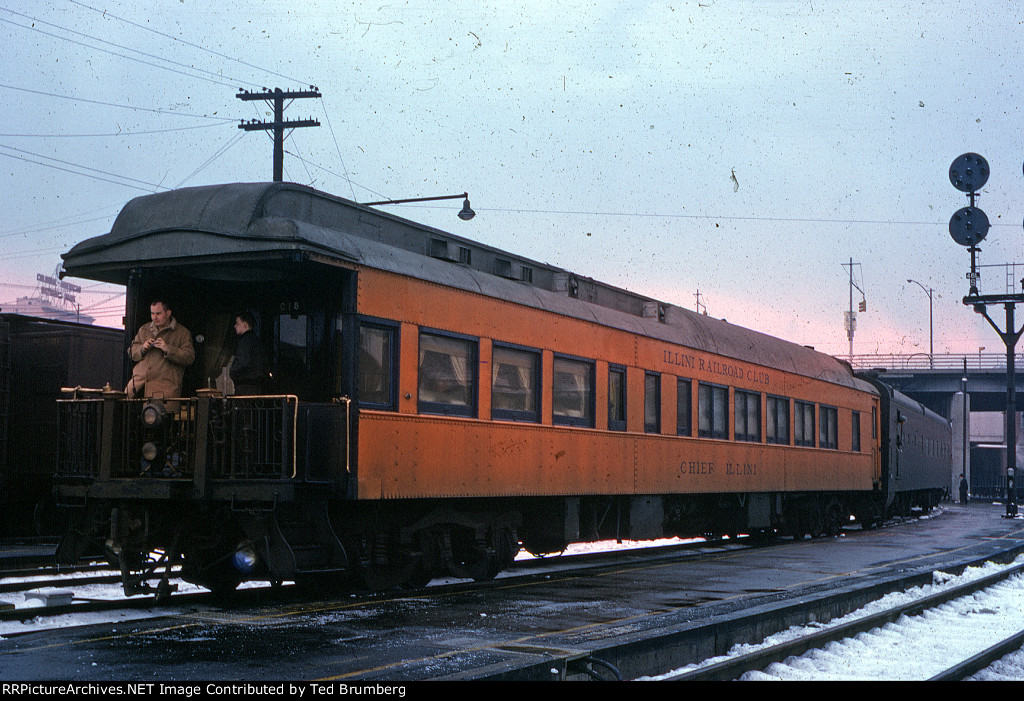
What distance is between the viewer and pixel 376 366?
32.4ft

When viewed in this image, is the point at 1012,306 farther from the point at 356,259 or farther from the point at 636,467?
the point at 356,259

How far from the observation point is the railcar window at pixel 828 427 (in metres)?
21.9

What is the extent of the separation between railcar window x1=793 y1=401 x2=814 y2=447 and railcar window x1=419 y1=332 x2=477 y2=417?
10.9 metres

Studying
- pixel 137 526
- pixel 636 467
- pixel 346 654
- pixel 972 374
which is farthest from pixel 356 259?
pixel 972 374

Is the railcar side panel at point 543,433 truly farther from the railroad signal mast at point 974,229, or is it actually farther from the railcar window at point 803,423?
the railroad signal mast at point 974,229

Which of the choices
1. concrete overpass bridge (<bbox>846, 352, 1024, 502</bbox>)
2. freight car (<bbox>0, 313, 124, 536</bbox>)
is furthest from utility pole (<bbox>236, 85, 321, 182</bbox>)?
concrete overpass bridge (<bbox>846, 352, 1024, 502</bbox>)

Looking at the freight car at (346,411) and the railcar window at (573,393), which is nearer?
the freight car at (346,411)

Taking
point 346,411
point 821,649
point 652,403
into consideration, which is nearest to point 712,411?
point 652,403

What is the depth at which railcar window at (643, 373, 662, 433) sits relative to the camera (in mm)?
14980

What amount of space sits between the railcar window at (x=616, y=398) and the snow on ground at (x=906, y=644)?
13.0 ft

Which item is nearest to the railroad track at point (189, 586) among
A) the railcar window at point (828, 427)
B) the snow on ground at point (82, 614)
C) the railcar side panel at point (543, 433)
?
the snow on ground at point (82, 614)

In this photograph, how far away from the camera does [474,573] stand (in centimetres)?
1173

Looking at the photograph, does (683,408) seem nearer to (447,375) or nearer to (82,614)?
(447,375)

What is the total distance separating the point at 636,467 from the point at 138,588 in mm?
7217
